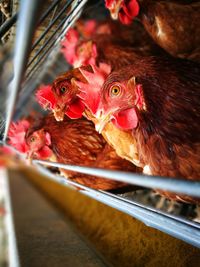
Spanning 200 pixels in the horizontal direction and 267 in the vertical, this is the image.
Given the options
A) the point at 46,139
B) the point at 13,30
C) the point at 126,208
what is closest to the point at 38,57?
the point at 13,30

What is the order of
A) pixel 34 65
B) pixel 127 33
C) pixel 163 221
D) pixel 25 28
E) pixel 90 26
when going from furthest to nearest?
pixel 90 26, pixel 127 33, pixel 34 65, pixel 163 221, pixel 25 28

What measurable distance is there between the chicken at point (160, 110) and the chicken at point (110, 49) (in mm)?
466

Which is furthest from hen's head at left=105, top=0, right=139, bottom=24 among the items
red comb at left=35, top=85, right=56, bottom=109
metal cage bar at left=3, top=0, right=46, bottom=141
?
metal cage bar at left=3, top=0, right=46, bottom=141

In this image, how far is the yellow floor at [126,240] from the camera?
1008mm

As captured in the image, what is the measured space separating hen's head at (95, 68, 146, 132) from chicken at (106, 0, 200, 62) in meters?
0.43

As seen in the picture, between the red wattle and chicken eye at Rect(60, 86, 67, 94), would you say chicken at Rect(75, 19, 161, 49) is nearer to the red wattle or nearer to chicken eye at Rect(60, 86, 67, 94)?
chicken eye at Rect(60, 86, 67, 94)

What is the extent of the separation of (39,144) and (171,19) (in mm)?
850

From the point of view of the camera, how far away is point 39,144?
140 centimetres

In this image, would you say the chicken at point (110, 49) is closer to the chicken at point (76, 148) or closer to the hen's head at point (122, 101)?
the chicken at point (76, 148)

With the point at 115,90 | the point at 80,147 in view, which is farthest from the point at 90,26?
the point at 115,90

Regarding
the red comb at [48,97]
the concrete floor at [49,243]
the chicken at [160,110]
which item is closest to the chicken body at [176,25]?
the chicken at [160,110]

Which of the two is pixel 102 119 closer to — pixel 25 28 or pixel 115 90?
pixel 115 90

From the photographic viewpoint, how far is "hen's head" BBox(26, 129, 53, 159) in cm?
140

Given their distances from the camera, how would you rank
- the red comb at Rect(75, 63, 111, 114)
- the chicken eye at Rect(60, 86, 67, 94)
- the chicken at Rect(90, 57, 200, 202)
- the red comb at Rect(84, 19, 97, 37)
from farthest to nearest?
the red comb at Rect(84, 19, 97, 37) → the chicken eye at Rect(60, 86, 67, 94) → the red comb at Rect(75, 63, 111, 114) → the chicken at Rect(90, 57, 200, 202)
